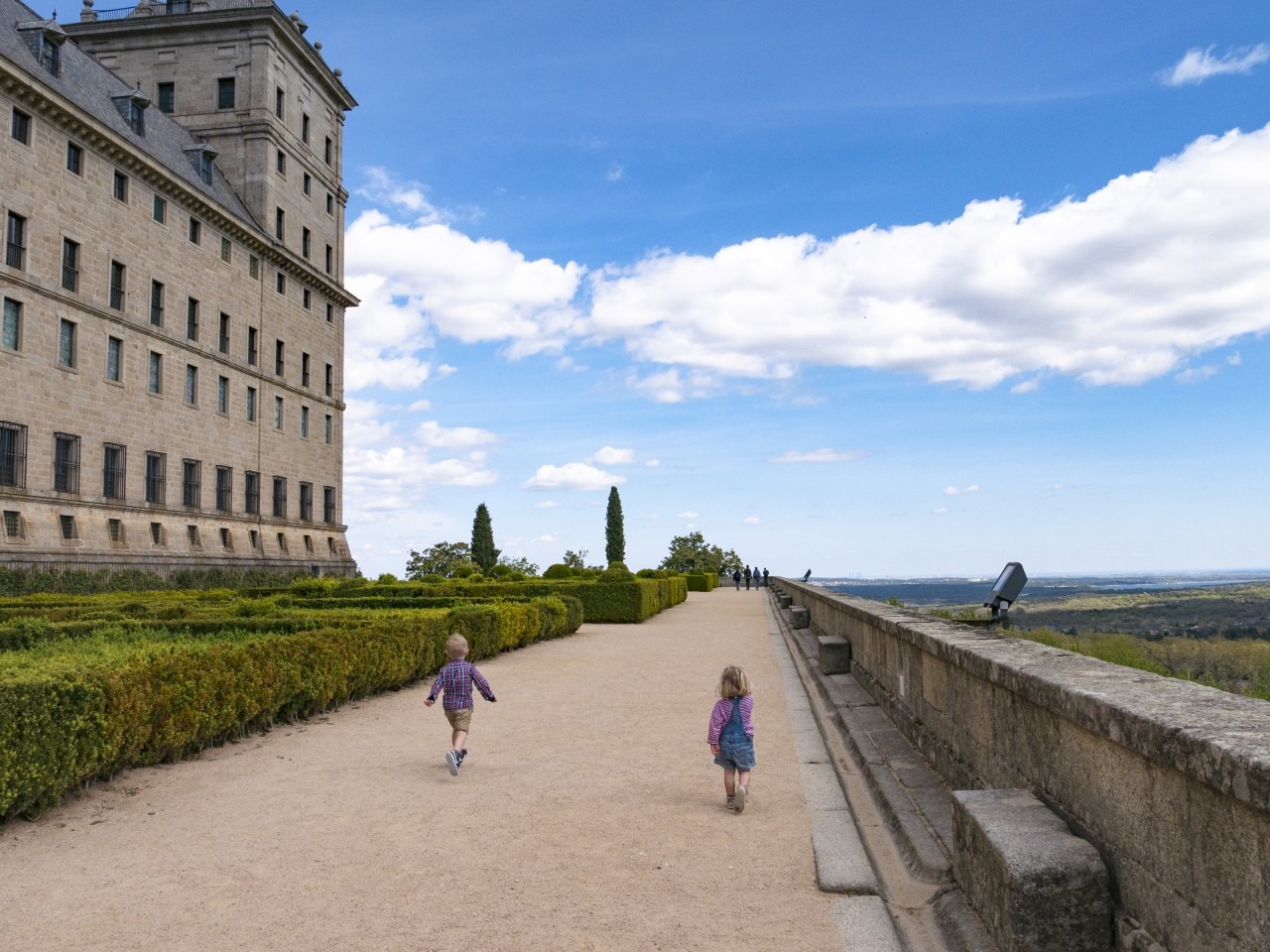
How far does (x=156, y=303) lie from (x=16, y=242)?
6.85 metres

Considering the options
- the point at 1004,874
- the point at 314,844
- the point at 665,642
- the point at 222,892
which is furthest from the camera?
the point at 665,642

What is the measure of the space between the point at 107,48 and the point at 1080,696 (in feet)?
177

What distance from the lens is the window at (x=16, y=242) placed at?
28300 millimetres

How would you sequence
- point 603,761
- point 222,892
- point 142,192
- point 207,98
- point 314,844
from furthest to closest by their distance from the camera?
1. point 207,98
2. point 142,192
3. point 603,761
4. point 314,844
5. point 222,892

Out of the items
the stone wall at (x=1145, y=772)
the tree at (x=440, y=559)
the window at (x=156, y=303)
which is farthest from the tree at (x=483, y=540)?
the stone wall at (x=1145, y=772)

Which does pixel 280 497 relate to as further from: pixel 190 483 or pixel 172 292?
pixel 172 292

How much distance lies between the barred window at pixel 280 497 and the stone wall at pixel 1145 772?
42.5 metres

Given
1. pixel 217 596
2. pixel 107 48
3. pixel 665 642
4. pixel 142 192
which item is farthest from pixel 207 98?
pixel 665 642

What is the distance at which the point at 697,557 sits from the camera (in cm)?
7631

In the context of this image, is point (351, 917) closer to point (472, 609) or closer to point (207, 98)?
point (472, 609)

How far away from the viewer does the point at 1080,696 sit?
11.6ft

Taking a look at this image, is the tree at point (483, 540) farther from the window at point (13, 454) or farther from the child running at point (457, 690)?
the child running at point (457, 690)

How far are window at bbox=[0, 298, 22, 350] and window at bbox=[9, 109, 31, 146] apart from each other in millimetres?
5047

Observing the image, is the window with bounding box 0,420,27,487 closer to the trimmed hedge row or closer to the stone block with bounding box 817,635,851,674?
the trimmed hedge row
